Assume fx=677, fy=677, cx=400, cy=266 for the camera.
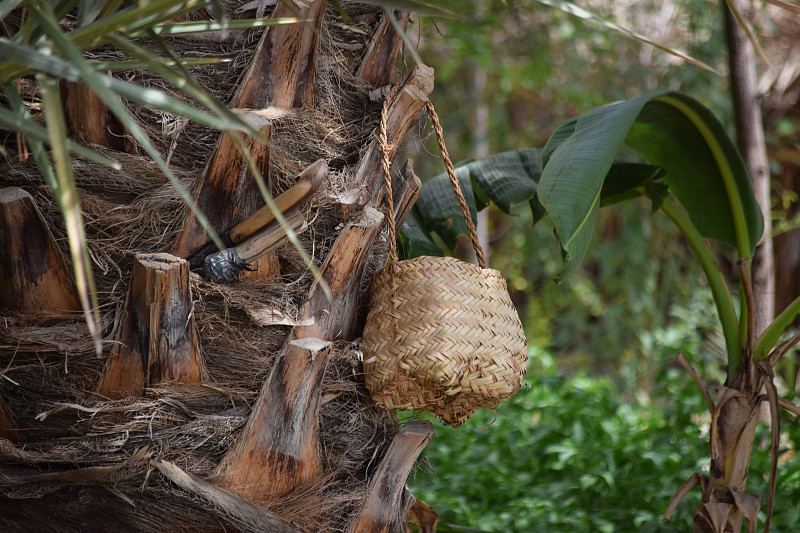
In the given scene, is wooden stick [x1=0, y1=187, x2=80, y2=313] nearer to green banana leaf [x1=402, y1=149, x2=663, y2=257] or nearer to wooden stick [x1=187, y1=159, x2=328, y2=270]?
wooden stick [x1=187, y1=159, x2=328, y2=270]

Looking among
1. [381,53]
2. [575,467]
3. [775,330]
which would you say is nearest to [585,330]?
[575,467]

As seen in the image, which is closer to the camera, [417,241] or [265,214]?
[265,214]

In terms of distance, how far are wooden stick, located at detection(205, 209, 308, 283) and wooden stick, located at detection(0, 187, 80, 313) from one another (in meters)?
0.21

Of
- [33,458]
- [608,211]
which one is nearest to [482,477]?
[33,458]

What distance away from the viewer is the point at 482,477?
2514 mm

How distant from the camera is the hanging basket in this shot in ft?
3.54

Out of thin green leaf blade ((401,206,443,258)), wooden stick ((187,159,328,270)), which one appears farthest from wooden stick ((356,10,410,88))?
thin green leaf blade ((401,206,443,258))

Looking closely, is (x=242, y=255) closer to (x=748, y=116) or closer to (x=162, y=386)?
(x=162, y=386)

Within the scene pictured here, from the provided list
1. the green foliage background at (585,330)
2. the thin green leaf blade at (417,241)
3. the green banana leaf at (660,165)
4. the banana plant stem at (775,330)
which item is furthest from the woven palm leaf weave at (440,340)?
the banana plant stem at (775,330)

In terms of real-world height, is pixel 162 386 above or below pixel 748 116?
below

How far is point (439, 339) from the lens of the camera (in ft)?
3.55

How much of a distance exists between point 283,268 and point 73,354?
0.34m

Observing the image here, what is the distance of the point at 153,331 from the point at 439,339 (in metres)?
0.43

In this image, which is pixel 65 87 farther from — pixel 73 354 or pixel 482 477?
pixel 482 477
